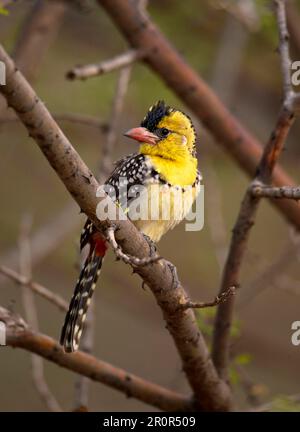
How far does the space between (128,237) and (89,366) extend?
784mm

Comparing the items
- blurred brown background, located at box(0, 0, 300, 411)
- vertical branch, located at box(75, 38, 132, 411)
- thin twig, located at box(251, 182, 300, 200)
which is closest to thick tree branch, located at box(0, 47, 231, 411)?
thin twig, located at box(251, 182, 300, 200)

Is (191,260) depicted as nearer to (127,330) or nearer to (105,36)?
(127,330)

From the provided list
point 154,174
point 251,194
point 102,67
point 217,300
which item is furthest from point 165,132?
point 217,300

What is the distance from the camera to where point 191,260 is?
5.72 meters

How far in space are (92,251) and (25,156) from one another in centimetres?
281

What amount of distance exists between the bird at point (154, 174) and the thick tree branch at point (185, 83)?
0.68 metres

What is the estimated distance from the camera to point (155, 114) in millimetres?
2994

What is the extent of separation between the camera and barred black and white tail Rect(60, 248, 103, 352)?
2900 mm

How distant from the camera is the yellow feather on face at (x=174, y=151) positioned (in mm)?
3033

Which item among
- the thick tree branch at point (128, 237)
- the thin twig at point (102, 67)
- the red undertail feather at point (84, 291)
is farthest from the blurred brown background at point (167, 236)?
the thick tree branch at point (128, 237)

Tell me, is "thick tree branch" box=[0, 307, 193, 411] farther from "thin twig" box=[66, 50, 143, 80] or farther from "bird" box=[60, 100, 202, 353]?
"thin twig" box=[66, 50, 143, 80]

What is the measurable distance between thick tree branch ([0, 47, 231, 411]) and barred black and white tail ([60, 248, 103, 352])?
38cm

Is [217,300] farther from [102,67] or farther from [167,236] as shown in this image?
[167,236]
